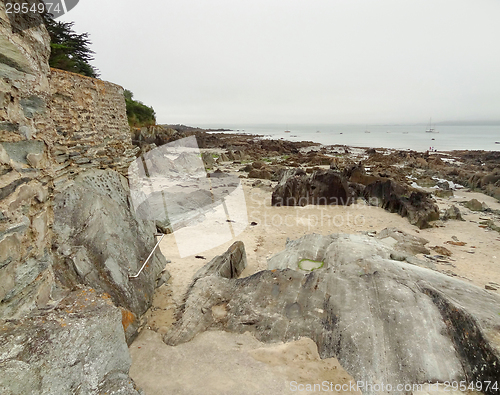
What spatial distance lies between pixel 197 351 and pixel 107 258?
249 cm

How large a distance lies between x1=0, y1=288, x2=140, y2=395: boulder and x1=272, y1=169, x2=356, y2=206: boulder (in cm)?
1292

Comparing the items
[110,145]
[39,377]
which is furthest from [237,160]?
[39,377]

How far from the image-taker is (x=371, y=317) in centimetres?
443

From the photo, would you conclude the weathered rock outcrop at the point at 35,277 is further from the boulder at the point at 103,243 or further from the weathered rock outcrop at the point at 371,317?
the weathered rock outcrop at the point at 371,317

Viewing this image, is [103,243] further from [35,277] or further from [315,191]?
[315,191]

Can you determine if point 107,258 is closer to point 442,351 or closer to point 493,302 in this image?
point 442,351

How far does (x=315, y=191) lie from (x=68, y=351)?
1468cm

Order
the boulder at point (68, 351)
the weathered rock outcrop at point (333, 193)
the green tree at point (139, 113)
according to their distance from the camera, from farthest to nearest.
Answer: the green tree at point (139, 113), the weathered rock outcrop at point (333, 193), the boulder at point (68, 351)

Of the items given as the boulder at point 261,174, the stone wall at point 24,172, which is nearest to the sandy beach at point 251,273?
the stone wall at point 24,172

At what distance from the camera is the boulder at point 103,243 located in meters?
4.43

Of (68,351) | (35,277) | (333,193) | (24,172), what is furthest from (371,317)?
(333,193)

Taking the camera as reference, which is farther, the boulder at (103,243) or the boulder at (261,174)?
the boulder at (261,174)

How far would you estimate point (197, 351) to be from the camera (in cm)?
440

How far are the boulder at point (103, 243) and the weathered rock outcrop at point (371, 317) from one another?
1.19m
